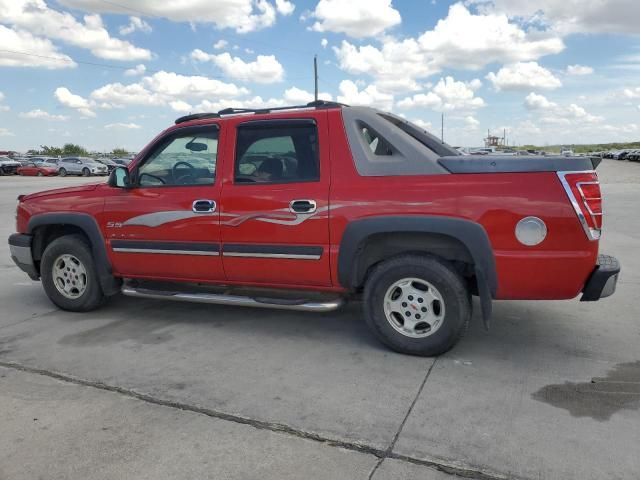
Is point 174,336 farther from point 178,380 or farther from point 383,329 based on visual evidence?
point 383,329

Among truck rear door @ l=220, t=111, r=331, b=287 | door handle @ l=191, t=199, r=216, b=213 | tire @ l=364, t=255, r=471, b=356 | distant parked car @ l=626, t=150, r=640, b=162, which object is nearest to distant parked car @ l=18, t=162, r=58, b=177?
door handle @ l=191, t=199, r=216, b=213

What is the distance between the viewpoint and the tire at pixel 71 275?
5.16 m

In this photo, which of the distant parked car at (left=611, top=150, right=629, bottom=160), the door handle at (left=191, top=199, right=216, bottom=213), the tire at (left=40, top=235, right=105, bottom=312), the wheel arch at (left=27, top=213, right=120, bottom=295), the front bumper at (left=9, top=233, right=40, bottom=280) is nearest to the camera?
the door handle at (left=191, top=199, right=216, bottom=213)

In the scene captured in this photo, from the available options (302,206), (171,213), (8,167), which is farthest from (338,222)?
(8,167)

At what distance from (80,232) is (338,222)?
2736 mm

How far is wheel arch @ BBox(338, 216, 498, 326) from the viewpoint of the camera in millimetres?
3730

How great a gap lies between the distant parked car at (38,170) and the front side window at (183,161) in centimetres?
3920

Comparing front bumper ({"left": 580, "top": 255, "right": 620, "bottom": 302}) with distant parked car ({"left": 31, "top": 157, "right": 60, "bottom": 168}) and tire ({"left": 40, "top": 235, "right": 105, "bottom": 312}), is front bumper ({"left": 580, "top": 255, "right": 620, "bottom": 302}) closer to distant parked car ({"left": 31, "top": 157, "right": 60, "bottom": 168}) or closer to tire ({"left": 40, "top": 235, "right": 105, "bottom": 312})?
tire ({"left": 40, "top": 235, "right": 105, "bottom": 312})

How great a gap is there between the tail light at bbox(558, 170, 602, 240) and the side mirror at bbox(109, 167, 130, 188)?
349 cm

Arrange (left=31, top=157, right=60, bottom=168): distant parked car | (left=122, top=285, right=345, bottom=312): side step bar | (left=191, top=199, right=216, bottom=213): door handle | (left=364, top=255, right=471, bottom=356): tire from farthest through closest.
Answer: (left=31, top=157, right=60, bottom=168): distant parked car, (left=191, top=199, right=216, bottom=213): door handle, (left=122, top=285, right=345, bottom=312): side step bar, (left=364, top=255, right=471, bottom=356): tire

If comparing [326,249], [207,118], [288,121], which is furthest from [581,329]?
[207,118]

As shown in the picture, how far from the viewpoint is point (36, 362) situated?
4039 mm

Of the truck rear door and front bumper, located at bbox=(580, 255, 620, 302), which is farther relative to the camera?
the truck rear door

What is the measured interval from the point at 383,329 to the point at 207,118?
2.37 metres
